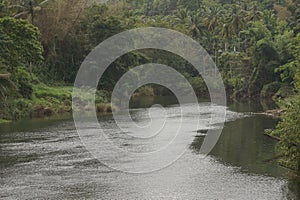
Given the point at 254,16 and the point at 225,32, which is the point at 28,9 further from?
the point at 254,16

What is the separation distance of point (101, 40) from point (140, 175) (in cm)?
3715

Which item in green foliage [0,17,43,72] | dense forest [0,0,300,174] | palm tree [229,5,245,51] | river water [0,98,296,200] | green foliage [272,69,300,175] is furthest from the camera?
palm tree [229,5,245,51]

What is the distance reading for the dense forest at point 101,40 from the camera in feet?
140

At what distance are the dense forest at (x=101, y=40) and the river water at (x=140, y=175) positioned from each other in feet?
31.8

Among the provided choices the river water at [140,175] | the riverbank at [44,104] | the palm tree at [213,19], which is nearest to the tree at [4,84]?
the riverbank at [44,104]

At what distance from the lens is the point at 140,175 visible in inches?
888

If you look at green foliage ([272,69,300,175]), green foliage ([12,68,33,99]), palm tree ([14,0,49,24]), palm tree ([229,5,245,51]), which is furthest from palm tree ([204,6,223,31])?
green foliage ([272,69,300,175])

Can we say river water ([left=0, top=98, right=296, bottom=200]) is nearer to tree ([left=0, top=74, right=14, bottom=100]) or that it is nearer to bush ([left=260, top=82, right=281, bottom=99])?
tree ([left=0, top=74, right=14, bottom=100])

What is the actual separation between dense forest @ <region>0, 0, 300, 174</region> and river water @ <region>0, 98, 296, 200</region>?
971 centimetres

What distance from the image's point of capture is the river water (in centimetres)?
1958

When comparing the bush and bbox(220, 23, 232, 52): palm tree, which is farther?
bbox(220, 23, 232, 52): palm tree

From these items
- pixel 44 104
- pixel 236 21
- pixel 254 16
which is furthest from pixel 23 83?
pixel 254 16

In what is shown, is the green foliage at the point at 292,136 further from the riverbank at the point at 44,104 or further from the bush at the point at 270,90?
the bush at the point at 270,90

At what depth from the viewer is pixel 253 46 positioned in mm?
60062
